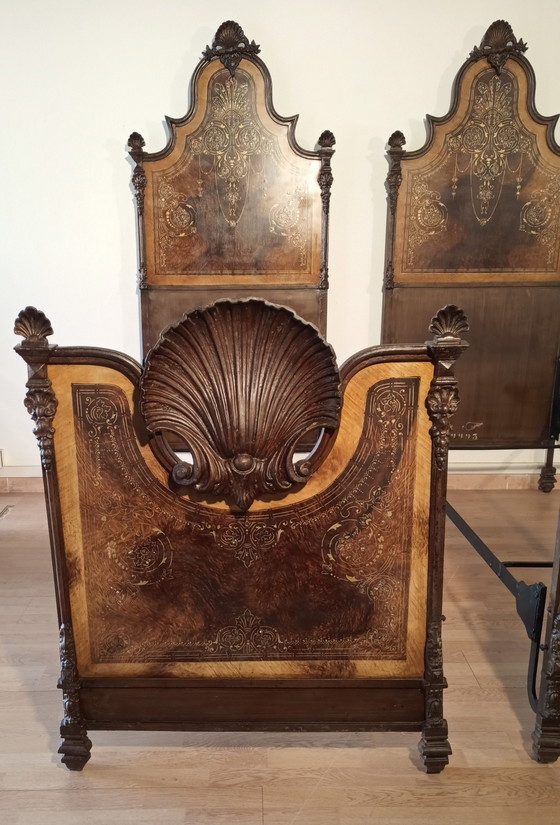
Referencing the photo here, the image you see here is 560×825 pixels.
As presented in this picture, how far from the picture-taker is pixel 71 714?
5.20ft

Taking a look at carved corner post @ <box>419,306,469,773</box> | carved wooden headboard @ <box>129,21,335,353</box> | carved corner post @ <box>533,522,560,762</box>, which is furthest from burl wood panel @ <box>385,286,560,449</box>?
carved corner post @ <box>419,306,469,773</box>

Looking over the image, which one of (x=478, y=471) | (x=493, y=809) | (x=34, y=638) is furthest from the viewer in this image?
(x=478, y=471)

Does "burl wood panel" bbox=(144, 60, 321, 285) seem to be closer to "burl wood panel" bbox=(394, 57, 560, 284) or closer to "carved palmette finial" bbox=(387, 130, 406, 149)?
"carved palmette finial" bbox=(387, 130, 406, 149)

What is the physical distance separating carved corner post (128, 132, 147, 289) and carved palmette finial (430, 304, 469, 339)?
2.27m

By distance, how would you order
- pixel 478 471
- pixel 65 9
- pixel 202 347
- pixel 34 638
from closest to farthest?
pixel 202 347 → pixel 34 638 → pixel 65 9 → pixel 478 471

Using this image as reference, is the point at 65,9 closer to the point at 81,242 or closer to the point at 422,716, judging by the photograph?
the point at 81,242

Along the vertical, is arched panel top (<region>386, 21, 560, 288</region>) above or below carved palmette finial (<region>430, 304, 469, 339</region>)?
above

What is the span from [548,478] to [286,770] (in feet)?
8.68

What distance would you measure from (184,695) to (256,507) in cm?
58

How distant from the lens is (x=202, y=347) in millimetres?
1370

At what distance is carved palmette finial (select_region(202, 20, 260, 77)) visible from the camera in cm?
302

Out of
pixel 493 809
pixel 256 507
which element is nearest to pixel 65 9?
pixel 256 507

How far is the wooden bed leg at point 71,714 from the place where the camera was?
155 cm

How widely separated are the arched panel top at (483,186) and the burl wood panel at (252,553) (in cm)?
209
